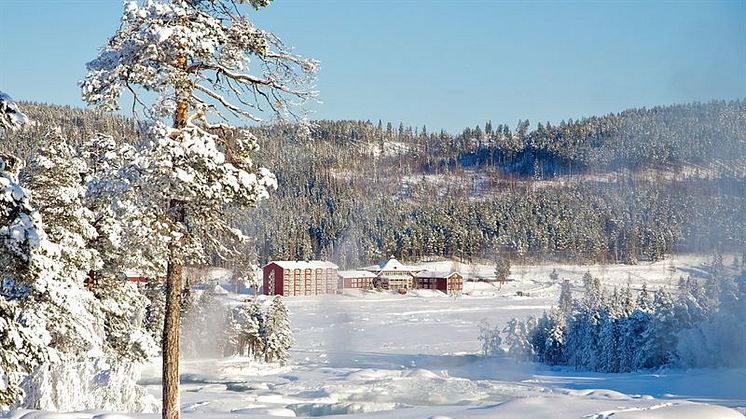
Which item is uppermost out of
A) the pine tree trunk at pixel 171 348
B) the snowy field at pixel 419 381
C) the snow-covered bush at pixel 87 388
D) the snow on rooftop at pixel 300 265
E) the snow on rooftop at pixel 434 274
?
the snow on rooftop at pixel 300 265

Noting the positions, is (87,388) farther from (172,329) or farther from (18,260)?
(18,260)

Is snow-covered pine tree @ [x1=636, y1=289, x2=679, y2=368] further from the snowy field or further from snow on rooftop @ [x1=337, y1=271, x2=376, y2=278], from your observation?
snow on rooftop @ [x1=337, y1=271, x2=376, y2=278]

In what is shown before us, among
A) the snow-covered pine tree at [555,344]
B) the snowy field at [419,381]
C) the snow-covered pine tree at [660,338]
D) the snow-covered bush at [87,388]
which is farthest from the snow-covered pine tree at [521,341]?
the snow-covered bush at [87,388]

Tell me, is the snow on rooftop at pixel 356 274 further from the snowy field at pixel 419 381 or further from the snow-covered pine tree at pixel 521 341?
the snow-covered pine tree at pixel 521 341

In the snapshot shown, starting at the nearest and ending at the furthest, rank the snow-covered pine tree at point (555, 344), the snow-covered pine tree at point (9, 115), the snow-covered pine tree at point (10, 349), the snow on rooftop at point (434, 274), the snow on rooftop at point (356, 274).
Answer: the snow-covered pine tree at point (9, 115) < the snow-covered pine tree at point (10, 349) < the snow-covered pine tree at point (555, 344) < the snow on rooftop at point (356, 274) < the snow on rooftop at point (434, 274)

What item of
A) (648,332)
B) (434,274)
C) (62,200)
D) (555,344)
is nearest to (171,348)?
(62,200)

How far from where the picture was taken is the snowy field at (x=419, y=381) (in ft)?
63.5

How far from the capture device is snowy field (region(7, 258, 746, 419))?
63.5 feet

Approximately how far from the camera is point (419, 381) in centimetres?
4300

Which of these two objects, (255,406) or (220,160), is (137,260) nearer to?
(220,160)

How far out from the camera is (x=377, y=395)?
1585 inches

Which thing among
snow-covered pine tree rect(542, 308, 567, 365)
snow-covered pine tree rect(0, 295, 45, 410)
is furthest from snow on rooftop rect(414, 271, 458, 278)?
snow-covered pine tree rect(0, 295, 45, 410)

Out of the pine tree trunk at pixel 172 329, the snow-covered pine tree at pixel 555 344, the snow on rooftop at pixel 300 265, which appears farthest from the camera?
the snow on rooftop at pixel 300 265

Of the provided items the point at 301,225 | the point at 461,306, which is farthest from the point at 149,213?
the point at 301,225
